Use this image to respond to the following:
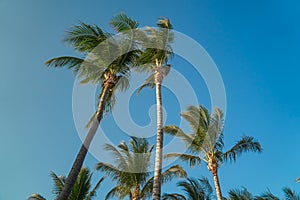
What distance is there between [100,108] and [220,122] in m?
8.39

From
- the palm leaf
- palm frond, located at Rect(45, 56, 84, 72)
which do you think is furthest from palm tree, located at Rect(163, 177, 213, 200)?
palm frond, located at Rect(45, 56, 84, 72)

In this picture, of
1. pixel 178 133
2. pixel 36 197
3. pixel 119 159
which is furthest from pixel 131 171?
pixel 36 197

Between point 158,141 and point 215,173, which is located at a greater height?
point 215,173

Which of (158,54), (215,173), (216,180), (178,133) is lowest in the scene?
(216,180)

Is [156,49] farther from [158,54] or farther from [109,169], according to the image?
[109,169]

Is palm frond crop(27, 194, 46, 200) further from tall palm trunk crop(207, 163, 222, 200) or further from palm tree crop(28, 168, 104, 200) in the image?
tall palm trunk crop(207, 163, 222, 200)

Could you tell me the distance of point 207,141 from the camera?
15617 millimetres

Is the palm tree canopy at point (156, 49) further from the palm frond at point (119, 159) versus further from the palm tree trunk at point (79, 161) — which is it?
the palm frond at point (119, 159)

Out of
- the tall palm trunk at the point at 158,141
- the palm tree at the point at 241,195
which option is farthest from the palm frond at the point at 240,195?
the tall palm trunk at the point at 158,141

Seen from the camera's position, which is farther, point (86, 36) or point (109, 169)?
point (109, 169)

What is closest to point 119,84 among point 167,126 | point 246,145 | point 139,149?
point 167,126

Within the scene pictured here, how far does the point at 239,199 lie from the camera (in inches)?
628

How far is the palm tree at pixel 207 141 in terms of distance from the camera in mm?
15648

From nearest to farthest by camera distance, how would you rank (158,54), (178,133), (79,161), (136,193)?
(79,161)
(158,54)
(178,133)
(136,193)
